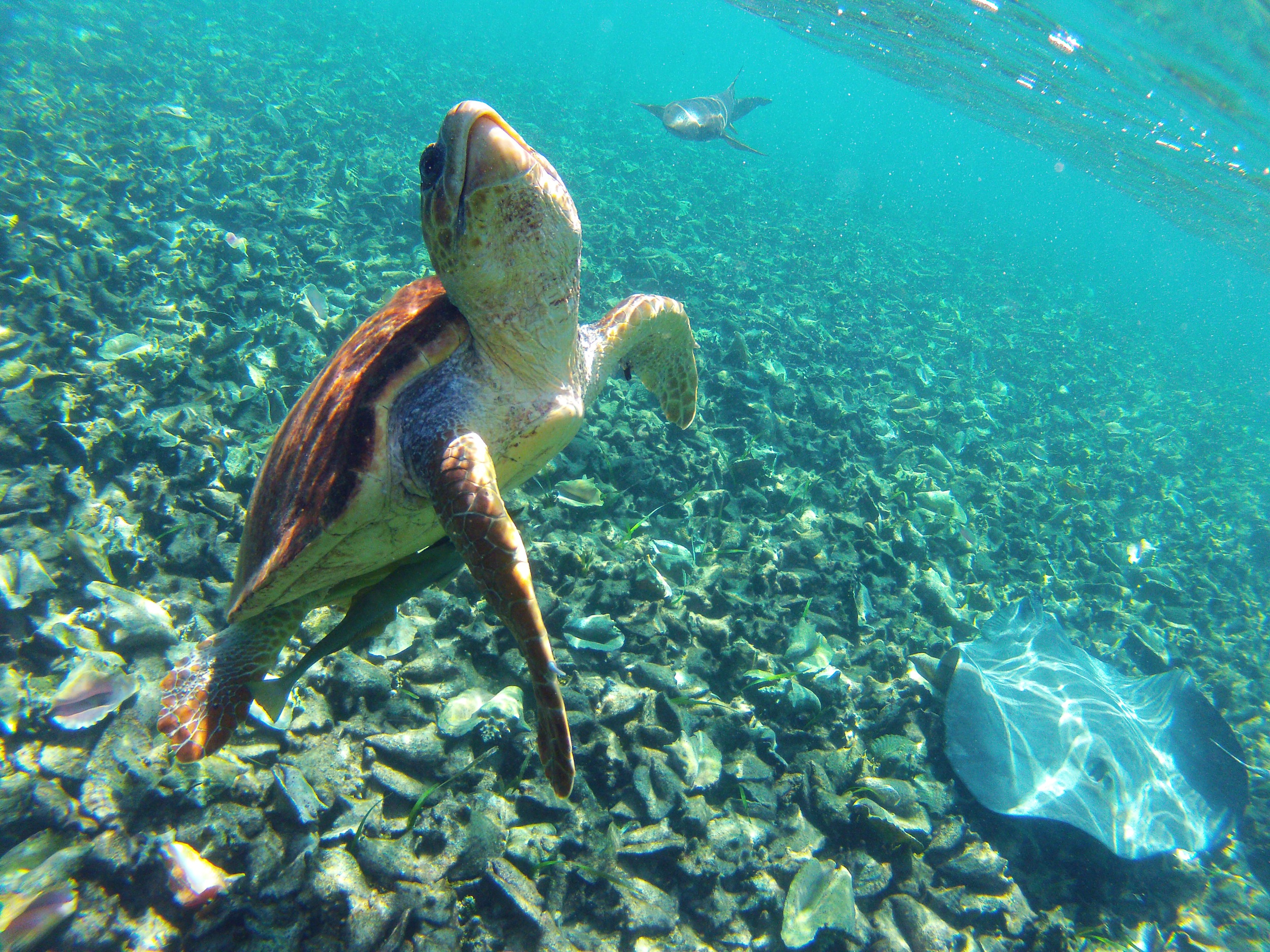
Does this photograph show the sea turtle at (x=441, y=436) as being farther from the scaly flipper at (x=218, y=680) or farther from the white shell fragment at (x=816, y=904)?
the white shell fragment at (x=816, y=904)

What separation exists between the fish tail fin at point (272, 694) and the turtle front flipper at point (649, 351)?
1791 millimetres

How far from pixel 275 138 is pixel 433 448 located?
10.7 metres

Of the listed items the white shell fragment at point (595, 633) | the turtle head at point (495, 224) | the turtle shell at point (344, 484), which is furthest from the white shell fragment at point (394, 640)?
the turtle head at point (495, 224)

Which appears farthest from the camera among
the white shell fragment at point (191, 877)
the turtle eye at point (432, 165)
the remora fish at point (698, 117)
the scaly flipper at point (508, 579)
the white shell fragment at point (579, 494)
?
the remora fish at point (698, 117)

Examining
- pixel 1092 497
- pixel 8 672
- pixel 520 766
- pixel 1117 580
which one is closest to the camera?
pixel 8 672

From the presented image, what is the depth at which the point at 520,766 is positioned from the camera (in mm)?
2182

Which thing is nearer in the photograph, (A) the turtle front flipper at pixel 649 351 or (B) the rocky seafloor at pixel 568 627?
(B) the rocky seafloor at pixel 568 627

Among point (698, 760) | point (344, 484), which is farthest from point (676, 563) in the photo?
point (344, 484)

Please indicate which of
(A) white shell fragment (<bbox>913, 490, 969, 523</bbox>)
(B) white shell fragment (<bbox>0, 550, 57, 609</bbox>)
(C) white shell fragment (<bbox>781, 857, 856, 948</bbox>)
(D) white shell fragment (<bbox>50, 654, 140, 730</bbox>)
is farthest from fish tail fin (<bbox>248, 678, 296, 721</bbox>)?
(A) white shell fragment (<bbox>913, 490, 969, 523</bbox>)

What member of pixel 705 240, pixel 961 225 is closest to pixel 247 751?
pixel 705 240

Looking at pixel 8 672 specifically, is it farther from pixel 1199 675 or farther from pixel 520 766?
pixel 1199 675

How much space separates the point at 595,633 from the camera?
2.68m

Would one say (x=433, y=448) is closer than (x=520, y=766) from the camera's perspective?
Yes

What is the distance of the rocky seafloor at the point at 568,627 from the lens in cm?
179
